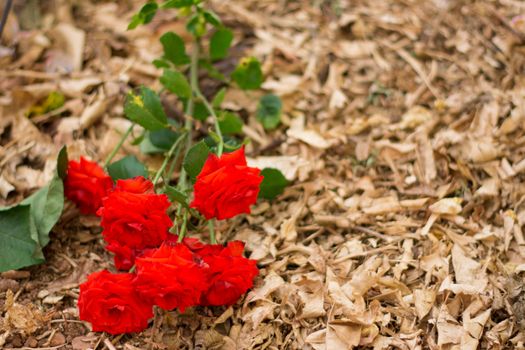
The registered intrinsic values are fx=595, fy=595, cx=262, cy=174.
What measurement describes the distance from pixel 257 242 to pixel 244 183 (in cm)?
30

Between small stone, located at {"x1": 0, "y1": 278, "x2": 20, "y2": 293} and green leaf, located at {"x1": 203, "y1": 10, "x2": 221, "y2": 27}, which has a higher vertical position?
green leaf, located at {"x1": 203, "y1": 10, "x2": 221, "y2": 27}

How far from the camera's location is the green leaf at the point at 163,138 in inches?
61.6

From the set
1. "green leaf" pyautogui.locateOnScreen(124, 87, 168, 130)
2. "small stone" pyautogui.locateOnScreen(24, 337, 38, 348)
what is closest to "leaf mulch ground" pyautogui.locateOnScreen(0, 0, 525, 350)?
"small stone" pyautogui.locateOnScreen(24, 337, 38, 348)

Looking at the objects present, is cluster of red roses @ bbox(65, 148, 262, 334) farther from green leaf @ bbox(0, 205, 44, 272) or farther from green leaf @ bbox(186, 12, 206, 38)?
green leaf @ bbox(186, 12, 206, 38)

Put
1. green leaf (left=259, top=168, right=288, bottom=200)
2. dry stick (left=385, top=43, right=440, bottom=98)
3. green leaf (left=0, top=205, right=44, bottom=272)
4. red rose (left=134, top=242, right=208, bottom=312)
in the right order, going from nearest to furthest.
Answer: red rose (left=134, top=242, right=208, bottom=312)
green leaf (left=0, top=205, right=44, bottom=272)
green leaf (left=259, top=168, right=288, bottom=200)
dry stick (left=385, top=43, right=440, bottom=98)

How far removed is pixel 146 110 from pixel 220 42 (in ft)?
1.35

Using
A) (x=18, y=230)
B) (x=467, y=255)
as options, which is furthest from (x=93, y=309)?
(x=467, y=255)

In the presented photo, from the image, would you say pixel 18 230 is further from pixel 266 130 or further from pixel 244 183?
pixel 266 130

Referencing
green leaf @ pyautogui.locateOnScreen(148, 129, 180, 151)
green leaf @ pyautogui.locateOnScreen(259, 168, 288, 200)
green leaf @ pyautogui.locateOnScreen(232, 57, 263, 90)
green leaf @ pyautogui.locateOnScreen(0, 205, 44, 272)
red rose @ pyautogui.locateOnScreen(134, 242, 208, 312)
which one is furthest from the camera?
green leaf @ pyautogui.locateOnScreen(232, 57, 263, 90)

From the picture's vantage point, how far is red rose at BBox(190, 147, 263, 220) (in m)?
1.18

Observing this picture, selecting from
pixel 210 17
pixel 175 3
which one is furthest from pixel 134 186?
pixel 210 17

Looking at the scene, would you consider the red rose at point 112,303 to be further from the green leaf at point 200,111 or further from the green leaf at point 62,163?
the green leaf at point 200,111

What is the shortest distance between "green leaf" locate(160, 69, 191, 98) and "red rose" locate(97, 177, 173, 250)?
0.38 m

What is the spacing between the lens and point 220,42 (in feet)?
5.64
